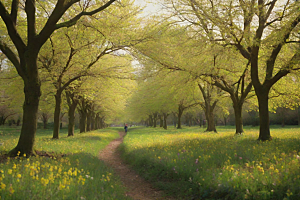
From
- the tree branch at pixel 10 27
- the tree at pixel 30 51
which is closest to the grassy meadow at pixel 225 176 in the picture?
the tree at pixel 30 51

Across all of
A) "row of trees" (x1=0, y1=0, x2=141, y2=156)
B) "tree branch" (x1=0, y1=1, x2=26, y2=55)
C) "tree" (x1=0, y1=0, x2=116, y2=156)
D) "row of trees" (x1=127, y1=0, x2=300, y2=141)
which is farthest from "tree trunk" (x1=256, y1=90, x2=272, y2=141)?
"tree branch" (x1=0, y1=1, x2=26, y2=55)

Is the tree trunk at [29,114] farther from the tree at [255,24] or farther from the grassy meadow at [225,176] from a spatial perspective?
the tree at [255,24]

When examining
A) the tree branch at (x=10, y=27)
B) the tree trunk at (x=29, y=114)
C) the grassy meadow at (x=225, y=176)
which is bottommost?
the grassy meadow at (x=225, y=176)

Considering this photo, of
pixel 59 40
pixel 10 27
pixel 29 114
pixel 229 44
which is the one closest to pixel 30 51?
pixel 10 27

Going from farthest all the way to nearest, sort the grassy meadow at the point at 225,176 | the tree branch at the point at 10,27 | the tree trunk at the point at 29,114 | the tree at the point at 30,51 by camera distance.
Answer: the tree trunk at the point at 29,114 → the tree at the point at 30,51 → the tree branch at the point at 10,27 → the grassy meadow at the point at 225,176

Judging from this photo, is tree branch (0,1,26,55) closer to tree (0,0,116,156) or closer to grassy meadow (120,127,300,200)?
tree (0,0,116,156)

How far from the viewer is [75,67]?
13.9 meters

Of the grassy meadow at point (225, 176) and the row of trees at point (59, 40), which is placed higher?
the row of trees at point (59, 40)

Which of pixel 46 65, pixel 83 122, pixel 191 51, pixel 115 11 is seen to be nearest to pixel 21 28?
pixel 46 65

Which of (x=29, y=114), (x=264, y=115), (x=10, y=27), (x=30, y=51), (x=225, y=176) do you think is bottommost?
(x=225, y=176)

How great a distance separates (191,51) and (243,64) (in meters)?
5.24

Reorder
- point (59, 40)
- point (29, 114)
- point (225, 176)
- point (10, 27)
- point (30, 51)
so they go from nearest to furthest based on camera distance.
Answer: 1. point (225, 176)
2. point (10, 27)
3. point (30, 51)
4. point (29, 114)
5. point (59, 40)

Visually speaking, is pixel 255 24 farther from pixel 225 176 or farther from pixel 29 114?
pixel 29 114

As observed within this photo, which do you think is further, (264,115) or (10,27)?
(264,115)
